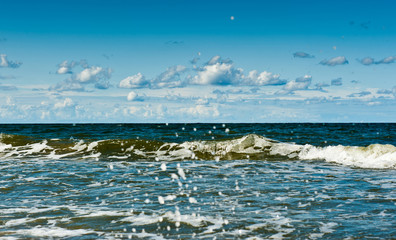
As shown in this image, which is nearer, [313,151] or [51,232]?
[51,232]

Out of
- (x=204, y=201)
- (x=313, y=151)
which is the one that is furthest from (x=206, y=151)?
(x=204, y=201)

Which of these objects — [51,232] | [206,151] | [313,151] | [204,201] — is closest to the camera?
[51,232]

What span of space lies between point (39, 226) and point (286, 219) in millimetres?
3836

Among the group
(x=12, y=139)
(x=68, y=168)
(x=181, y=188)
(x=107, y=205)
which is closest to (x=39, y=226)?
(x=107, y=205)

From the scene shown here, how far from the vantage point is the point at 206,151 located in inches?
754

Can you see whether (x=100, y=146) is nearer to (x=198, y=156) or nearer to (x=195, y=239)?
(x=198, y=156)

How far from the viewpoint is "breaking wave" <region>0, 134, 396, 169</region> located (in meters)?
15.3

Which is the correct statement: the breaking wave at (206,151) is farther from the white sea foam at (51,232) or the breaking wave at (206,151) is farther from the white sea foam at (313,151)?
the white sea foam at (51,232)

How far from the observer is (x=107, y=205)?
7.26 metres

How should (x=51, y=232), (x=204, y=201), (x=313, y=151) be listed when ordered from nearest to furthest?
(x=51, y=232) → (x=204, y=201) → (x=313, y=151)

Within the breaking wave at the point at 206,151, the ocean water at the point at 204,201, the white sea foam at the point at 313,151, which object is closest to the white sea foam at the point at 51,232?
the ocean water at the point at 204,201

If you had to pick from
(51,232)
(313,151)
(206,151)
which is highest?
(313,151)

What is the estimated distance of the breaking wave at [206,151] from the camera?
50.3ft

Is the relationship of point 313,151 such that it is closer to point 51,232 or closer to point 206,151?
point 206,151
